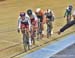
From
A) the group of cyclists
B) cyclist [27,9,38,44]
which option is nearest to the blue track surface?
the group of cyclists

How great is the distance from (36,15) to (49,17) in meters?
1.23

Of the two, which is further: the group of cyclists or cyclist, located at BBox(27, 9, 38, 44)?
cyclist, located at BBox(27, 9, 38, 44)

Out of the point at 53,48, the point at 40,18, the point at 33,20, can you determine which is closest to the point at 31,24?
the point at 33,20

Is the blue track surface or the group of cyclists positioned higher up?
the group of cyclists

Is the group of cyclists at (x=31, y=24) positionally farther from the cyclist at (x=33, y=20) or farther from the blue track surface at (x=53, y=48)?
the blue track surface at (x=53, y=48)

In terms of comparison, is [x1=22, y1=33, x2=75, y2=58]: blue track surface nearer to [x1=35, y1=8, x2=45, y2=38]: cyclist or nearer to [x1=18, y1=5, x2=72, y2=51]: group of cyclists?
[x1=18, y1=5, x2=72, y2=51]: group of cyclists

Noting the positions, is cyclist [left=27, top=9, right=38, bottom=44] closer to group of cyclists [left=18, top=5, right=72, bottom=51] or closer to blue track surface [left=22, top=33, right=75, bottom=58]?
group of cyclists [left=18, top=5, right=72, bottom=51]

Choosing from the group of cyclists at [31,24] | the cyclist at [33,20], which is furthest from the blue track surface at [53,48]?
the cyclist at [33,20]

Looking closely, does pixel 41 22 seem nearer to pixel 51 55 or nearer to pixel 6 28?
pixel 51 55

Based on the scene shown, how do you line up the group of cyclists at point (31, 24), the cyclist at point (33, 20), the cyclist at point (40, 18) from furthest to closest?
the cyclist at point (40, 18) → the cyclist at point (33, 20) → the group of cyclists at point (31, 24)

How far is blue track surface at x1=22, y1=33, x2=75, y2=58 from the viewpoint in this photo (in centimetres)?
1196

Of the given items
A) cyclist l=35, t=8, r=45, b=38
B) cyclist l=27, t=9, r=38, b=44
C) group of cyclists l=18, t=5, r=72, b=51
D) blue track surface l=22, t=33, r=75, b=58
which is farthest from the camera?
cyclist l=35, t=8, r=45, b=38

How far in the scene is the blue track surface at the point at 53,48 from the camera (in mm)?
11962

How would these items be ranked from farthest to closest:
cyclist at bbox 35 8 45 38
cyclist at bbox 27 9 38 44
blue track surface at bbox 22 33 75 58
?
cyclist at bbox 35 8 45 38 → cyclist at bbox 27 9 38 44 → blue track surface at bbox 22 33 75 58
